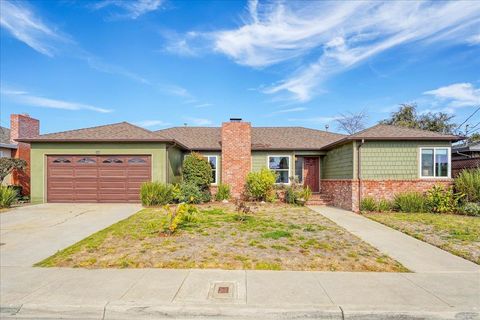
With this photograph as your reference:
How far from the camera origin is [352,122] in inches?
1576

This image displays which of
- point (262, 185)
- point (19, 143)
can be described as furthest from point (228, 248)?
point (19, 143)

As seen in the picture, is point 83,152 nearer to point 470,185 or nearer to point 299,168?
point 299,168

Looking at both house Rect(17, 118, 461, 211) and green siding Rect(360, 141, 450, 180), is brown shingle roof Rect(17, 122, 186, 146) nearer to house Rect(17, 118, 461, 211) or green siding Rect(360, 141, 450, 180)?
house Rect(17, 118, 461, 211)

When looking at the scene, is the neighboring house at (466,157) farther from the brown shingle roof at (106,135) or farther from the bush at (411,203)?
the brown shingle roof at (106,135)

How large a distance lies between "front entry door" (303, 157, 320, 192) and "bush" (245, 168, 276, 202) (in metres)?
3.28

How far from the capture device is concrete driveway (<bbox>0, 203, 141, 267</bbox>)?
6469 mm

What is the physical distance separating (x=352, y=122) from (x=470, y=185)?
94.1ft

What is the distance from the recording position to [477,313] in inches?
148

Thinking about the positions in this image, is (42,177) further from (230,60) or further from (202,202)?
(230,60)

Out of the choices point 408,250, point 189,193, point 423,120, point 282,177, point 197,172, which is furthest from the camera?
point 423,120

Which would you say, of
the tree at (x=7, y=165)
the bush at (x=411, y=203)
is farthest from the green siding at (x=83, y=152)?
the bush at (x=411, y=203)

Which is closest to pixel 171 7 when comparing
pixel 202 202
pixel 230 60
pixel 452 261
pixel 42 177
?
pixel 230 60

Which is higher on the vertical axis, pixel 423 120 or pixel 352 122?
pixel 352 122

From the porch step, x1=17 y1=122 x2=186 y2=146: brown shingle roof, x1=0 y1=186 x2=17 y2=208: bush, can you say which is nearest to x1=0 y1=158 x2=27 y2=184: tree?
x1=17 y1=122 x2=186 y2=146: brown shingle roof
